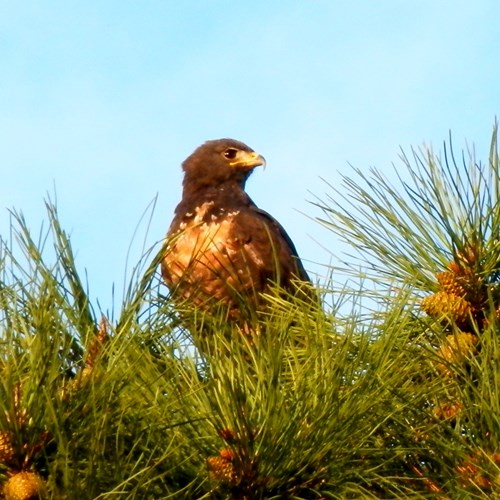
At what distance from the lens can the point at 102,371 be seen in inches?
113

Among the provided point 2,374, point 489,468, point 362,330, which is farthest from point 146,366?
point 489,468

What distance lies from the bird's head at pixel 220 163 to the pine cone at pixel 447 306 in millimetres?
5107

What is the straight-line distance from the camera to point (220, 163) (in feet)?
28.7

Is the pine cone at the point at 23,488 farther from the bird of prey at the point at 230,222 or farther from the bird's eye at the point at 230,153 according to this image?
the bird's eye at the point at 230,153

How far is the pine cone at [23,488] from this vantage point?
265 cm

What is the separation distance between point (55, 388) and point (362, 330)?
867 millimetres

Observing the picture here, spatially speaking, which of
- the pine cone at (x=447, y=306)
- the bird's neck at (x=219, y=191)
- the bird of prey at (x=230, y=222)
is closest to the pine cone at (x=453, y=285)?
the pine cone at (x=447, y=306)

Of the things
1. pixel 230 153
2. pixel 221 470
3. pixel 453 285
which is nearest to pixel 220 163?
pixel 230 153

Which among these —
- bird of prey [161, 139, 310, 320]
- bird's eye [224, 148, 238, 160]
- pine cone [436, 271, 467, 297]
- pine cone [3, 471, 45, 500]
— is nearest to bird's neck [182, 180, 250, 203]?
bird of prey [161, 139, 310, 320]

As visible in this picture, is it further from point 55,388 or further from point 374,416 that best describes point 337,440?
point 55,388

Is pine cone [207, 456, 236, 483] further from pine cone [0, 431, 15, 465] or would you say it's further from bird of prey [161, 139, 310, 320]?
bird of prey [161, 139, 310, 320]

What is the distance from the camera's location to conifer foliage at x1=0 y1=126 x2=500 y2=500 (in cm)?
275

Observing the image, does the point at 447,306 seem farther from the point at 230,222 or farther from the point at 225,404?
the point at 230,222

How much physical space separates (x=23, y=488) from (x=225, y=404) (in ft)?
1.67
